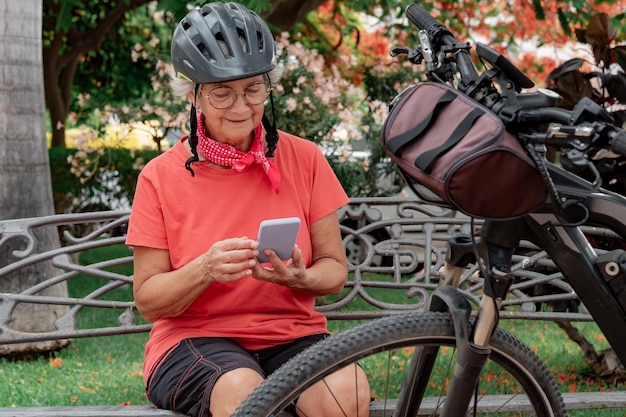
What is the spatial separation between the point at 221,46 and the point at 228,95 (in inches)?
6.1

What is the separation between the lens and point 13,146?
16.5 ft

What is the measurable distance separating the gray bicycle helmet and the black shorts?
2.73ft

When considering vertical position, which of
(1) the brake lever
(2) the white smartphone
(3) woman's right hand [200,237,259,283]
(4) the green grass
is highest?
(1) the brake lever

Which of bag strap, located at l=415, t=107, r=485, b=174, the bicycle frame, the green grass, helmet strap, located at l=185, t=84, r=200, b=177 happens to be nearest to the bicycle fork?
the bicycle frame

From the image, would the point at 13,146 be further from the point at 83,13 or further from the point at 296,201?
the point at 83,13

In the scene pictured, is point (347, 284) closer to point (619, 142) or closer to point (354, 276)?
point (354, 276)

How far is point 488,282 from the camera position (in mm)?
2133

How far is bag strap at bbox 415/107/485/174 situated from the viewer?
6.43ft

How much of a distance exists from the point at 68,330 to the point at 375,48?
8.98 metres

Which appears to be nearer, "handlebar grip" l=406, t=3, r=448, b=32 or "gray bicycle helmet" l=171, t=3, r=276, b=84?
"handlebar grip" l=406, t=3, r=448, b=32

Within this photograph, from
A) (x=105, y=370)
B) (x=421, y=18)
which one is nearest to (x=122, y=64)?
(x=105, y=370)

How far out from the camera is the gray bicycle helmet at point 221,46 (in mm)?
2805

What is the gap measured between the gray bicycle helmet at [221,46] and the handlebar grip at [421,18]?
23.9 inches

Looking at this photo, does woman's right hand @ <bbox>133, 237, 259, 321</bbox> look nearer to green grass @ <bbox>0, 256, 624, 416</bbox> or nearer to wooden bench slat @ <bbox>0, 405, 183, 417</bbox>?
wooden bench slat @ <bbox>0, 405, 183, 417</bbox>
